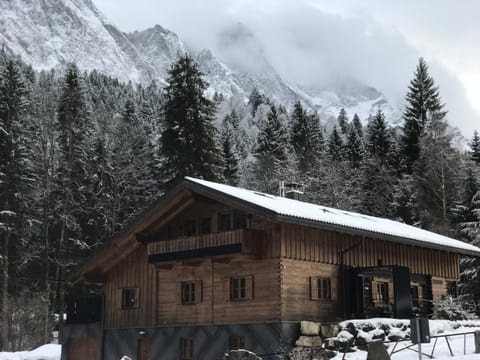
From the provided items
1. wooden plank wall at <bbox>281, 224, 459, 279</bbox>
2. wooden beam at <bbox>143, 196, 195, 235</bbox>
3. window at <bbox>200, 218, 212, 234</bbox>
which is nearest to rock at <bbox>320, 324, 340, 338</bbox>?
wooden plank wall at <bbox>281, 224, 459, 279</bbox>

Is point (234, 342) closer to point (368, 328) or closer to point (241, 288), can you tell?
point (241, 288)

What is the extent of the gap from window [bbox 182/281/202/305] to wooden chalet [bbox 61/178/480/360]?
46mm

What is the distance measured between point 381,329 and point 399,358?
2758 millimetres

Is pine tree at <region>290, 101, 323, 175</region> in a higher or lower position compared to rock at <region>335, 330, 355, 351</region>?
higher

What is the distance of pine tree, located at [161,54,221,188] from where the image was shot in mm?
Answer: 49531

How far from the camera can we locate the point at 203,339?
1203 inches

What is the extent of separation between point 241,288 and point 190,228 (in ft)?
13.9

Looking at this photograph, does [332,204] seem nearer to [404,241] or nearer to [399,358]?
[404,241]

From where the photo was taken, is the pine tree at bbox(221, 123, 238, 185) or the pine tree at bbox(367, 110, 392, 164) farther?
the pine tree at bbox(367, 110, 392, 164)

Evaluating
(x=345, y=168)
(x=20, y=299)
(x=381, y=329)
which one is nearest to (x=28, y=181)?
(x=20, y=299)

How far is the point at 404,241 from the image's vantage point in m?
32.0

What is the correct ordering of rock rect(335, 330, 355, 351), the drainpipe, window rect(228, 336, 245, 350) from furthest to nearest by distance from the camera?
the drainpipe
window rect(228, 336, 245, 350)
rock rect(335, 330, 355, 351)

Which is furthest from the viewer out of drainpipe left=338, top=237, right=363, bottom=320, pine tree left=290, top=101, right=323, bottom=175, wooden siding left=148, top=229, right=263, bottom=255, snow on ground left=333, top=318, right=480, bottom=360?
pine tree left=290, top=101, right=323, bottom=175

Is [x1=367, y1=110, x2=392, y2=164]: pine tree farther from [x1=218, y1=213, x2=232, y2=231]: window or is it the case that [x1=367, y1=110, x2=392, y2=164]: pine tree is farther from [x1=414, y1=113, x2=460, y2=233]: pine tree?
[x1=218, y1=213, x2=232, y2=231]: window
